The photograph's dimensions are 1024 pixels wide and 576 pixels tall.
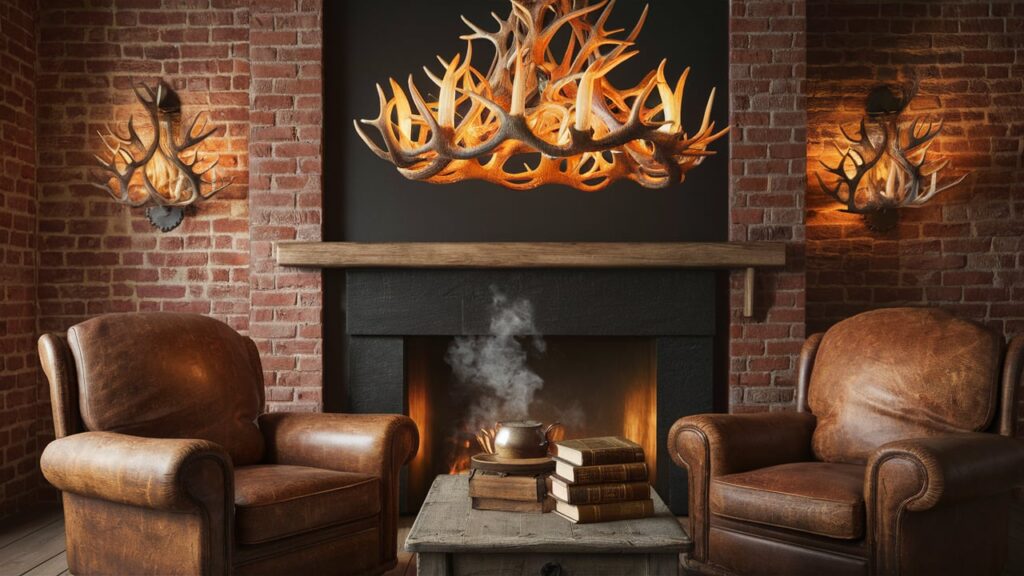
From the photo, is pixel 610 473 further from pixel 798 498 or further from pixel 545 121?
pixel 545 121

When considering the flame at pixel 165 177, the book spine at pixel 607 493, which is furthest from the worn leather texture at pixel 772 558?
the flame at pixel 165 177

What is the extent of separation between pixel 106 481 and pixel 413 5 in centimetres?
259

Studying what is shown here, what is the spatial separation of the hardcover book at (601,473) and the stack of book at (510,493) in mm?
80

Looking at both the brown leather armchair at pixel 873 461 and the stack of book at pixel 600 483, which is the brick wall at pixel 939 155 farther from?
the stack of book at pixel 600 483

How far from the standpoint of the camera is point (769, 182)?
3.81 meters

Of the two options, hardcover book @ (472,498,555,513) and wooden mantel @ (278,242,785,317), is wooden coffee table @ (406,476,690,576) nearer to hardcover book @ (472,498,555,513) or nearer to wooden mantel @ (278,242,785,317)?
hardcover book @ (472,498,555,513)

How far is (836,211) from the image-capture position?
4.12m

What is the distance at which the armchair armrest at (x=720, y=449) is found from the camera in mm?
2861

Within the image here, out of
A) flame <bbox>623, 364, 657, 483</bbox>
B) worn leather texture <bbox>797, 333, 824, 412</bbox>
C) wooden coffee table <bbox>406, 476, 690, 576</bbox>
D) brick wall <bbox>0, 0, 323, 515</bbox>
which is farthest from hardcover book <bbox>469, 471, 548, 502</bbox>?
brick wall <bbox>0, 0, 323, 515</bbox>

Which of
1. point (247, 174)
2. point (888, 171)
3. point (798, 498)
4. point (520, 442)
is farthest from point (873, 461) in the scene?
point (247, 174)

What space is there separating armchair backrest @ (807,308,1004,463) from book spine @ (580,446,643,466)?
1149mm

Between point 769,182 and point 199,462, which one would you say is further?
point 769,182

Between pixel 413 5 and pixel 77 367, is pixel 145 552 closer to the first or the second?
pixel 77 367

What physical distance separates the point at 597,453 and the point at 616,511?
17 cm
